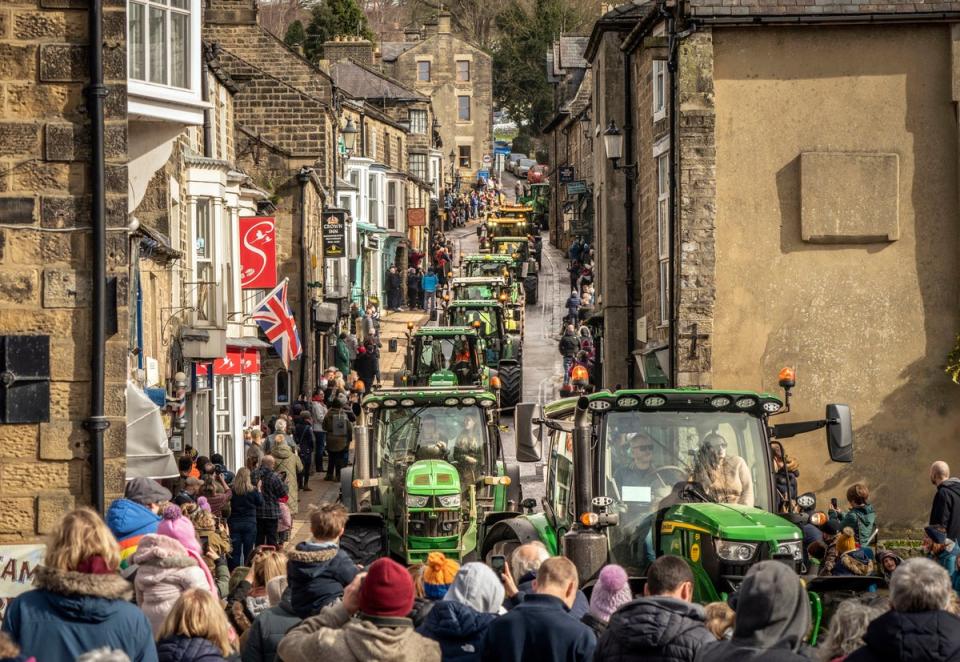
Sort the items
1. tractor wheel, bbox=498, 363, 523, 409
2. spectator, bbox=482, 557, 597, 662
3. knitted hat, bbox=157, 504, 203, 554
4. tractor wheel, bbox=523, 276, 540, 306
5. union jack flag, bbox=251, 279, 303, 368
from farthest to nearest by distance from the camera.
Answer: tractor wheel, bbox=523, 276, 540, 306
tractor wheel, bbox=498, 363, 523, 409
union jack flag, bbox=251, 279, 303, 368
knitted hat, bbox=157, 504, 203, 554
spectator, bbox=482, 557, 597, 662

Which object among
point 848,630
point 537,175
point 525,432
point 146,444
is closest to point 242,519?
point 146,444

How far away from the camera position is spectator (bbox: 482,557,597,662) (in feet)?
26.1

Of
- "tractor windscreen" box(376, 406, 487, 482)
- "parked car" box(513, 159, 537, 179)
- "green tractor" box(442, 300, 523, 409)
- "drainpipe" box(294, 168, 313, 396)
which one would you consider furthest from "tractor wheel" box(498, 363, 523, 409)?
"parked car" box(513, 159, 537, 179)

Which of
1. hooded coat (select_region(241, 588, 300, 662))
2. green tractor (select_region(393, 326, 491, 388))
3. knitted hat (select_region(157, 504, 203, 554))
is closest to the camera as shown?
hooded coat (select_region(241, 588, 300, 662))

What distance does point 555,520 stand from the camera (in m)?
15.4

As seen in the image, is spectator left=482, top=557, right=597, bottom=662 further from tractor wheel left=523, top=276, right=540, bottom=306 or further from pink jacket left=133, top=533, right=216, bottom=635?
tractor wheel left=523, top=276, right=540, bottom=306

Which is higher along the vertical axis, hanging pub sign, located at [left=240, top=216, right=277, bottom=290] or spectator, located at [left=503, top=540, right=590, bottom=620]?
hanging pub sign, located at [left=240, top=216, right=277, bottom=290]

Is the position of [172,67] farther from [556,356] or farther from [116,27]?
[556,356]

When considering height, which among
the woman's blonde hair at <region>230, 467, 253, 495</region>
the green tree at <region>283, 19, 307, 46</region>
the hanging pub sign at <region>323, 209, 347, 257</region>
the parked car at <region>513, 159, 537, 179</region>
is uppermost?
the green tree at <region>283, 19, 307, 46</region>

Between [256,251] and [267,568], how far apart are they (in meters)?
22.2

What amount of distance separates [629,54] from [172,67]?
17906 millimetres

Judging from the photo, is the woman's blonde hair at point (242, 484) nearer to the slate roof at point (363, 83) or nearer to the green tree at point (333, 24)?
the slate roof at point (363, 83)

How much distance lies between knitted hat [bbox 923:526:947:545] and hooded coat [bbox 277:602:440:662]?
26.2 feet

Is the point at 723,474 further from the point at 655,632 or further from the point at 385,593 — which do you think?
the point at 385,593
